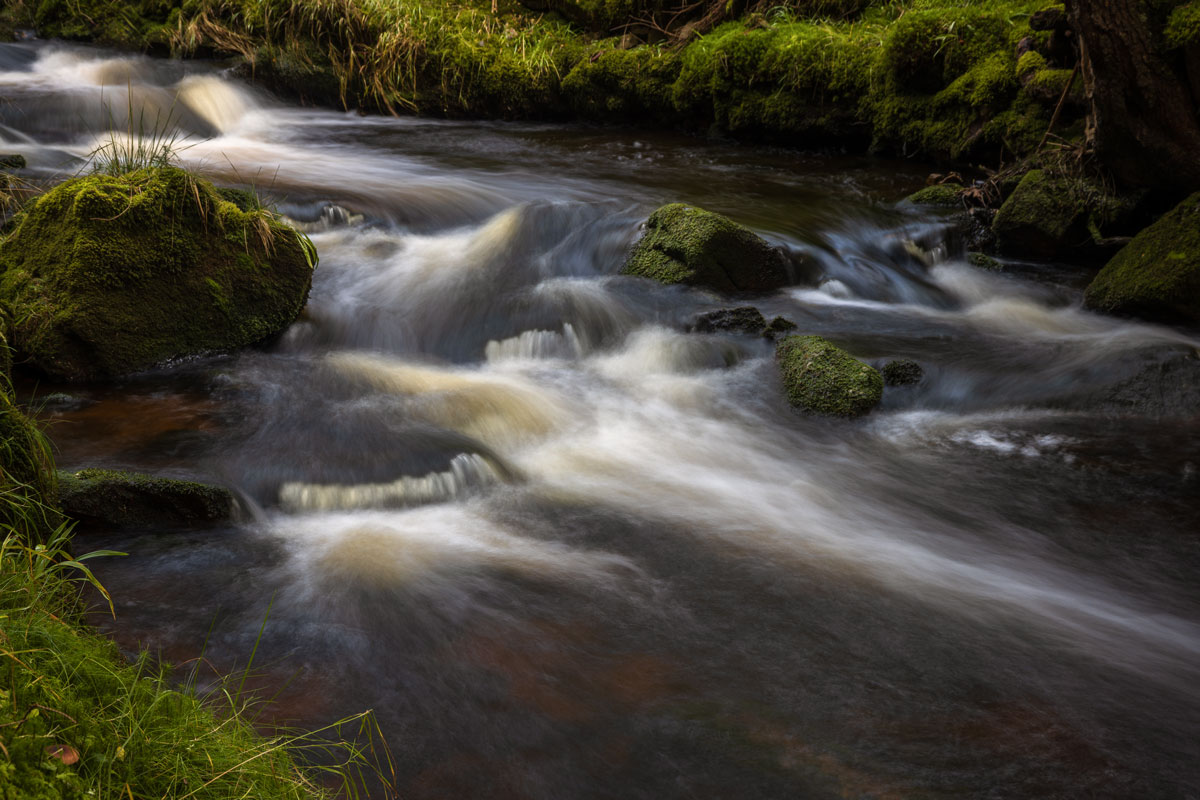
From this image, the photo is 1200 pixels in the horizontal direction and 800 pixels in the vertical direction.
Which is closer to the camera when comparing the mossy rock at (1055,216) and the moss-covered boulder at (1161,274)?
the moss-covered boulder at (1161,274)

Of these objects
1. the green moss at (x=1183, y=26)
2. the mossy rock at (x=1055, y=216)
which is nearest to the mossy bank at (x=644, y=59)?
the mossy rock at (x=1055, y=216)

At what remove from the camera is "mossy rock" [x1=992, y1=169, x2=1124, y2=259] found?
23.6 feet

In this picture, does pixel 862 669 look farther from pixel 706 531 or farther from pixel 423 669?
pixel 423 669

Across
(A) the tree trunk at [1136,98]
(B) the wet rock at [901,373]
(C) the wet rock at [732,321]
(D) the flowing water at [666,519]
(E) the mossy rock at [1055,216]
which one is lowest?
(D) the flowing water at [666,519]

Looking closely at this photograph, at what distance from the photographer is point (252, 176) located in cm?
820

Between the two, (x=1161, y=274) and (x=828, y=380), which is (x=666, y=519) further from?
(x=1161, y=274)

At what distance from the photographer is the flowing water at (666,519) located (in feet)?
8.86

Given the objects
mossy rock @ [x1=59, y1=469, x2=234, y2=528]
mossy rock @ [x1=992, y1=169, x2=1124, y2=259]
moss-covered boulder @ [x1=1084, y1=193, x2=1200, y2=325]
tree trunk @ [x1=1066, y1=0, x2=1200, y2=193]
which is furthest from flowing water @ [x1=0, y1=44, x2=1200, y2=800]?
tree trunk @ [x1=1066, y1=0, x2=1200, y2=193]

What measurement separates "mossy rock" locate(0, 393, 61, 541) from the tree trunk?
254 inches

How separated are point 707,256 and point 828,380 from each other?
177cm

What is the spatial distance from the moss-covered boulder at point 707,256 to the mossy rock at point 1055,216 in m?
2.17

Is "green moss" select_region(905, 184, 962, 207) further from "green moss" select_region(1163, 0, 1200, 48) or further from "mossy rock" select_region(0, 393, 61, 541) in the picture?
"mossy rock" select_region(0, 393, 61, 541)

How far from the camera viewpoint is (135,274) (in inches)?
202

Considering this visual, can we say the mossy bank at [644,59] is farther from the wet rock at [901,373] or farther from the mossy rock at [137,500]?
the mossy rock at [137,500]
